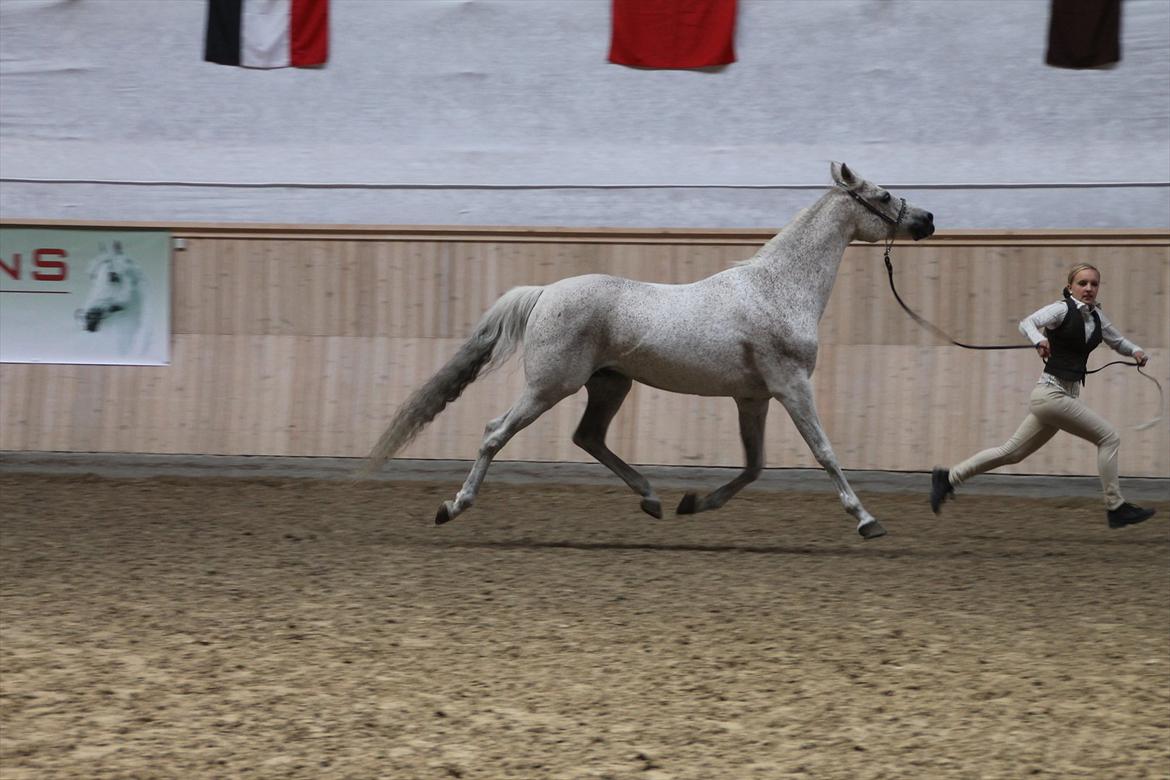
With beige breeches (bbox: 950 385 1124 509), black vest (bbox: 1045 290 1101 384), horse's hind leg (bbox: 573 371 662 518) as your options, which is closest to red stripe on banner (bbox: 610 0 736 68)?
horse's hind leg (bbox: 573 371 662 518)

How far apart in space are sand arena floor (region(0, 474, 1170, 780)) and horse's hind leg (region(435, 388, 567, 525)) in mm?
261

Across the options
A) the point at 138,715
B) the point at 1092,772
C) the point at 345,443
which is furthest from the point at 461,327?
the point at 1092,772

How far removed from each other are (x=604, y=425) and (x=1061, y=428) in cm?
287

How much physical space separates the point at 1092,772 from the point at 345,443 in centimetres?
888

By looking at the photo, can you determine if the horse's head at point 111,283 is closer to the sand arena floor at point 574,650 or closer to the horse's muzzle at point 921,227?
the sand arena floor at point 574,650

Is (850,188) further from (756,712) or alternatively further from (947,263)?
(756,712)

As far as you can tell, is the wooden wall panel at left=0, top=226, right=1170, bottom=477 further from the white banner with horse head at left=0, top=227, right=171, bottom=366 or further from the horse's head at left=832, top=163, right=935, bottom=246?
the horse's head at left=832, top=163, right=935, bottom=246

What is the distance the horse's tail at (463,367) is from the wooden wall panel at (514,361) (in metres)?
3.49

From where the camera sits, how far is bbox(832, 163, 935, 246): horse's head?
7926mm

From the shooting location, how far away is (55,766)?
357cm

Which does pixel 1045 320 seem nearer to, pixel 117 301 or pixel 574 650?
pixel 574 650

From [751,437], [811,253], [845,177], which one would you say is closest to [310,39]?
[845,177]

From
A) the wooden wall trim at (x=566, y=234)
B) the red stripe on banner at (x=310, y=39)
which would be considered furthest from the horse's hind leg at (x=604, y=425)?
the red stripe on banner at (x=310, y=39)

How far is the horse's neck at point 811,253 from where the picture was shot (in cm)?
780
